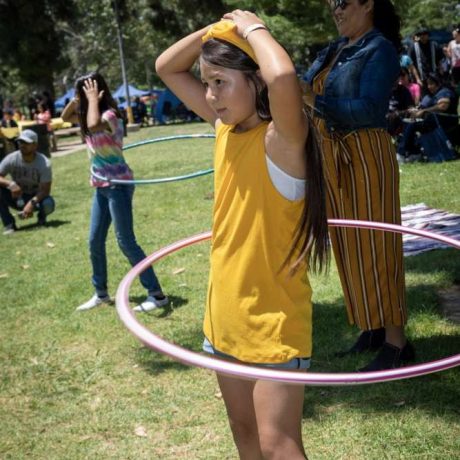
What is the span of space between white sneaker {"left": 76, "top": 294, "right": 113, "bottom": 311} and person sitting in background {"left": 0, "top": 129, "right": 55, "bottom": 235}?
4601 mm

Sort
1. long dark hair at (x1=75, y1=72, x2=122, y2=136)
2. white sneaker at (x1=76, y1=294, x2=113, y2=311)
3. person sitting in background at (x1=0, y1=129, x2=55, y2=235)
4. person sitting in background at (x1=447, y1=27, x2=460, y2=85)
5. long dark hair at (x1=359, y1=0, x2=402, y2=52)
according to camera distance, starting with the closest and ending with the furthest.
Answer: long dark hair at (x1=359, y1=0, x2=402, y2=52) → long dark hair at (x1=75, y1=72, x2=122, y2=136) → white sneaker at (x1=76, y1=294, x2=113, y2=311) → person sitting in background at (x1=0, y1=129, x2=55, y2=235) → person sitting in background at (x1=447, y1=27, x2=460, y2=85)

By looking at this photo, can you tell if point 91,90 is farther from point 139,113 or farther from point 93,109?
point 139,113

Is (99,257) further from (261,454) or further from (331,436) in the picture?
(261,454)

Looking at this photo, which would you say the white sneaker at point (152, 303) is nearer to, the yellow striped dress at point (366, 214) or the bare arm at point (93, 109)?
the bare arm at point (93, 109)

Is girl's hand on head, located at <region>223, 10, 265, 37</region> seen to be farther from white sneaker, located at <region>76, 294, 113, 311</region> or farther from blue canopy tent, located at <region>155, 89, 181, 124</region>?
blue canopy tent, located at <region>155, 89, 181, 124</region>

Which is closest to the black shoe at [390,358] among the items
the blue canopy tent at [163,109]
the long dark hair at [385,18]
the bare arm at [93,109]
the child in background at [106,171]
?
the long dark hair at [385,18]

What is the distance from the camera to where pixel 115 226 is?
5930 millimetres

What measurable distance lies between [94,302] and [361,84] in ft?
11.4

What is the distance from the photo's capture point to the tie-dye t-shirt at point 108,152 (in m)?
5.93

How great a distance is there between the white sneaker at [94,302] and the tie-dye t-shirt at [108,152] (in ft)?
3.79

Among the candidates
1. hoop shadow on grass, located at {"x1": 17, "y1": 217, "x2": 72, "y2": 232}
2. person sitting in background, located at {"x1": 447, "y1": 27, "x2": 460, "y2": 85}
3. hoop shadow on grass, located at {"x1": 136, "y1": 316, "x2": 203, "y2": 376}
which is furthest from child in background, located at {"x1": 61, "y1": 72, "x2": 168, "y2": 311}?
person sitting in background, located at {"x1": 447, "y1": 27, "x2": 460, "y2": 85}

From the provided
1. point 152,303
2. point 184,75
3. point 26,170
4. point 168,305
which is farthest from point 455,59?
point 184,75

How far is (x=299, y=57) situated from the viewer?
35750mm

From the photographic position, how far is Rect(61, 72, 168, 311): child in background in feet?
19.3
